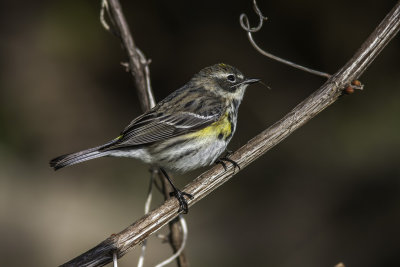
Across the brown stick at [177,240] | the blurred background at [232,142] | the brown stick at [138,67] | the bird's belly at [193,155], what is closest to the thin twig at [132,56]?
the brown stick at [138,67]

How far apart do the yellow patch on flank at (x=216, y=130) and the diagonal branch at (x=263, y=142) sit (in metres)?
1.02

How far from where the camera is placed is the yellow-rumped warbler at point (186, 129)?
422cm

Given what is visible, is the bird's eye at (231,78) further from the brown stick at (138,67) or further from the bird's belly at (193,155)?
the brown stick at (138,67)

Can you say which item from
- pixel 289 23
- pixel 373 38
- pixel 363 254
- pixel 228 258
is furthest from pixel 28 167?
pixel 373 38

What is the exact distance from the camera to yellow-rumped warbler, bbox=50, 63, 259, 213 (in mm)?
4219

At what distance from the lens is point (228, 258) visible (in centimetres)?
615

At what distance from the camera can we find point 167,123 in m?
4.54

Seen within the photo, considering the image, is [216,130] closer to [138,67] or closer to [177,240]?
[138,67]

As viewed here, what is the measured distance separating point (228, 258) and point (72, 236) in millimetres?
2142

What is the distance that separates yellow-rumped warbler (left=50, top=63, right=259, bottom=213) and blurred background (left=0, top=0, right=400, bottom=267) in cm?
199

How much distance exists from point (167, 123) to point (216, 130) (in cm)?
48

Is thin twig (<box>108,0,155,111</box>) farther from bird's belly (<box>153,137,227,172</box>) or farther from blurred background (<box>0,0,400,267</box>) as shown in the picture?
blurred background (<box>0,0,400,267</box>)

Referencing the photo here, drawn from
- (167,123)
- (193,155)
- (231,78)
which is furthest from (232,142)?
(193,155)

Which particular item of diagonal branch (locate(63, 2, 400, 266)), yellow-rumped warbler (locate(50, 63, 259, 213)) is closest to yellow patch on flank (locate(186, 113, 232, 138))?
yellow-rumped warbler (locate(50, 63, 259, 213))
